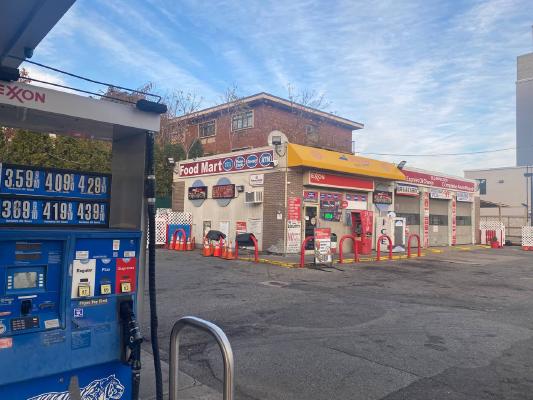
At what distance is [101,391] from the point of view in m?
3.52

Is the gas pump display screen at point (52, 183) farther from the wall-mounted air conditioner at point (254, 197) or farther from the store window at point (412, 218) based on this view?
the store window at point (412, 218)

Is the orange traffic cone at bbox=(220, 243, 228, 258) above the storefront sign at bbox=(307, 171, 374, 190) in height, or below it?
below

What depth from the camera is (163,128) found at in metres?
36.1

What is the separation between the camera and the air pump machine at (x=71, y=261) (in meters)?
3.14

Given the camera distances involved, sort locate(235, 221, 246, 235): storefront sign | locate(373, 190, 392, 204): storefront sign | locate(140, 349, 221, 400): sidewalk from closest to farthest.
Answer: locate(140, 349, 221, 400): sidewalk < locate(235, 221, 246, 235): storefront sign < locate(373, 190, 392, 204): storefront sign

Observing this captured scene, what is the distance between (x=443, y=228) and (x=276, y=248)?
14101 millimetres

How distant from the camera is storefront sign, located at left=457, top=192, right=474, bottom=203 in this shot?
94.9 feet

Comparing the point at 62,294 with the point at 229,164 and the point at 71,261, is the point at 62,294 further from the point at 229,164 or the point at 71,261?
the point at 229,164

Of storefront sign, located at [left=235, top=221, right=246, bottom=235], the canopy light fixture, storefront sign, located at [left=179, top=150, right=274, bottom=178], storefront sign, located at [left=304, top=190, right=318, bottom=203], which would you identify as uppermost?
storefront sign, located at [left=179, top=150, right=274, bottom=178]

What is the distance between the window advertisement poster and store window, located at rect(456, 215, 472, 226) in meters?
17.0

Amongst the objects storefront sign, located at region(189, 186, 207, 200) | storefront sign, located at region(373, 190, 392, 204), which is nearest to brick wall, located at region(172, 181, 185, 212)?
storefront sign, located at region(189, 186, 207, 200)

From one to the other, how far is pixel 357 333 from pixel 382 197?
53.7ft

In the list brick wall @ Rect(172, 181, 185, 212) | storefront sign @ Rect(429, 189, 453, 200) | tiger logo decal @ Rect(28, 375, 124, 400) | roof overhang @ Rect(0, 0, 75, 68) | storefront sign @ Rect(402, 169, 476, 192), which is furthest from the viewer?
storefront sign @ Rect(429, 189, 453, 200)

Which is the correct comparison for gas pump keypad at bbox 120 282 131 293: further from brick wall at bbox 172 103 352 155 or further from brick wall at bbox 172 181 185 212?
brick wall at bbox 172 103 352 155
